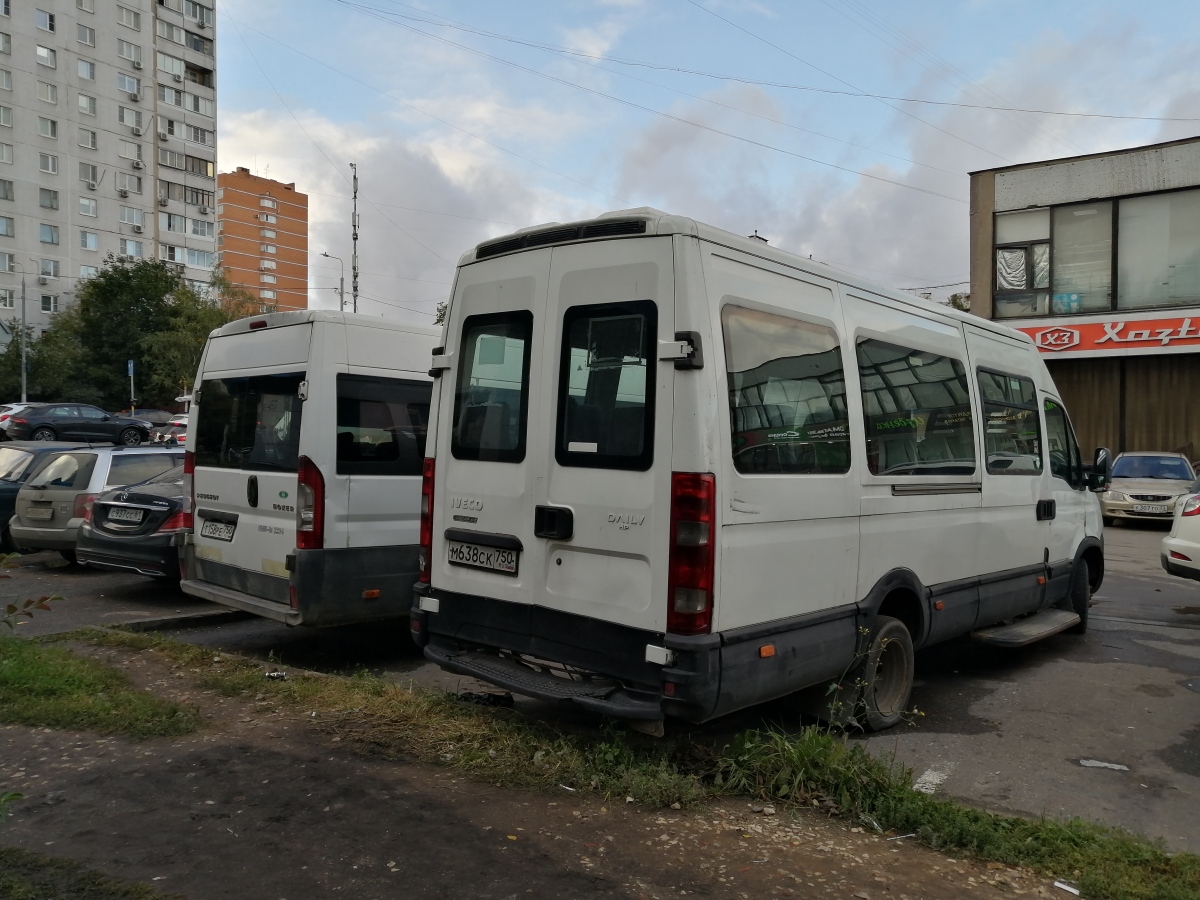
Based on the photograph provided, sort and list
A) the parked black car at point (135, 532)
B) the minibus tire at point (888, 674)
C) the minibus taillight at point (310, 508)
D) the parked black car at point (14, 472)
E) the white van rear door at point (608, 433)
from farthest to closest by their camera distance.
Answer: the parked black car at point (14, 472) < the parked black car at point (135, 532) < the minibus taillight at point (310, 508) < the minibus tire at point (888, 674) < the white van rear door at point (608, 433)

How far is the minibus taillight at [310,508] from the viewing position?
6.58m

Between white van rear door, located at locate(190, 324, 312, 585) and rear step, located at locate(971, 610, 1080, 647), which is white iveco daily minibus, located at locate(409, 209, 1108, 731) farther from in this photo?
white van rear door, located at locate(190, 324, 312, 585)

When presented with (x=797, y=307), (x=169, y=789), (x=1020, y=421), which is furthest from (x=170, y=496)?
(x=1020, y=421)

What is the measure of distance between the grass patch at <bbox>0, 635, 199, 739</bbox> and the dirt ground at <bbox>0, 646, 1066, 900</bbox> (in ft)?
1.08

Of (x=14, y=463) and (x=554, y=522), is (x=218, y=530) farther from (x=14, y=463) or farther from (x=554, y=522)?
(x=14, y=463)

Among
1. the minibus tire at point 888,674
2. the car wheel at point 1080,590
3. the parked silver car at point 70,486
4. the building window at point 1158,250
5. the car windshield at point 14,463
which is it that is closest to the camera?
the minibus tire at point 888,674

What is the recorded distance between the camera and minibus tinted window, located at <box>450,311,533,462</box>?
4.98m

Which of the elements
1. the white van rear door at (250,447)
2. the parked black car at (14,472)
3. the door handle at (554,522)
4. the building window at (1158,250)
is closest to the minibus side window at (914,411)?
the door handle at (554,522)

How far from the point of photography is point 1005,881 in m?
3.60

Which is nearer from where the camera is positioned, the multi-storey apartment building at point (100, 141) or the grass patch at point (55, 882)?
the grass patch at point (55, 882)

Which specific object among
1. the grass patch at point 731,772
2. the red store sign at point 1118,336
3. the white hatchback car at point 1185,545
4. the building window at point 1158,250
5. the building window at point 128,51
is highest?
the building window at point 128,51

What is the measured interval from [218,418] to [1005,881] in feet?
20.8

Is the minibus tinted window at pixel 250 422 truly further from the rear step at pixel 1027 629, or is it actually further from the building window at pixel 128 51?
the building window at pixel 128 51

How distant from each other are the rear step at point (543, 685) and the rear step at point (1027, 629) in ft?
11.1
